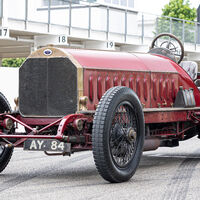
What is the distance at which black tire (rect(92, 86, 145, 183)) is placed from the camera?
7.34 metres

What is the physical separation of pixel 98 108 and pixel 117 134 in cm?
49

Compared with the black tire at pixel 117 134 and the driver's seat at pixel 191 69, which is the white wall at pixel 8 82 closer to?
the driver's seat at pixel 191 69

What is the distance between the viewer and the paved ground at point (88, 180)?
6.78 m

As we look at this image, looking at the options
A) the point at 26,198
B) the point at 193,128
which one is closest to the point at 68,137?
the point at 26,198

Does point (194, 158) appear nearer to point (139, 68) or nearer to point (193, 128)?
point (193, 128)

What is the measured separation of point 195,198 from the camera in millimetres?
6613

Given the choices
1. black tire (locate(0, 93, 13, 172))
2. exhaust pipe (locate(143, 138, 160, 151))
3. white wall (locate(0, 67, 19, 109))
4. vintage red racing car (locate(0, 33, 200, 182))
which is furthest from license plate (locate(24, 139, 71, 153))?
white wall (locate(0, 67, 19, 109))

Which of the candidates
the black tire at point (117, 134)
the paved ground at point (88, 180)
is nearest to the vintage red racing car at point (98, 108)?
the black tire at point (117, 134)

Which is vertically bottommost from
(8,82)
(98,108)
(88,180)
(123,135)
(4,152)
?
(88,180)

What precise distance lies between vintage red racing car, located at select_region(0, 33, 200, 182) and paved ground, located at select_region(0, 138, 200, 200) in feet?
1.07

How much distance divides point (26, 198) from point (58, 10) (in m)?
16.1

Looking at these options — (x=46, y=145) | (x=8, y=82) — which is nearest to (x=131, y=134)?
(x=46, y=145)

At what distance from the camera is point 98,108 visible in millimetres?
7480

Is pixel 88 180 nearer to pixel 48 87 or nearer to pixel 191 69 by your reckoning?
pixel 48 87
